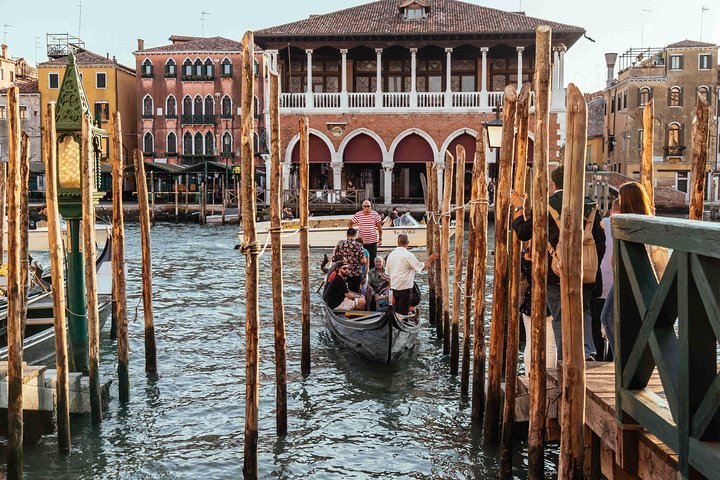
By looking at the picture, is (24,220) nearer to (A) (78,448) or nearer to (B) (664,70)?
(A) (78,448)

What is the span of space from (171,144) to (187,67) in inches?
117

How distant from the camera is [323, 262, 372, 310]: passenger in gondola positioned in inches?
332

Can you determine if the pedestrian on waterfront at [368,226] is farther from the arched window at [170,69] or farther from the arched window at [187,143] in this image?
the arched window at [170,69]

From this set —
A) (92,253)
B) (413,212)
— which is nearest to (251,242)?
(92,253)

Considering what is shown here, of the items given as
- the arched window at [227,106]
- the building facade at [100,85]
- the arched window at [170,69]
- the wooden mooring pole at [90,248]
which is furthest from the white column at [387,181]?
the wooden mooring pole at [90,248]

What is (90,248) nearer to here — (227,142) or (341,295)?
(341,295)

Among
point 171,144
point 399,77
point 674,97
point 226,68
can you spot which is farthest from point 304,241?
point 674,97

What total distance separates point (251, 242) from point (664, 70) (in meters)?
30.4

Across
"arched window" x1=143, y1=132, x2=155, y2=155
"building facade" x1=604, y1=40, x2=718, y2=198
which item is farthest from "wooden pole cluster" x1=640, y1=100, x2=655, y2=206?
"arched window" x1=143, y1=132, x2=155, y2=155

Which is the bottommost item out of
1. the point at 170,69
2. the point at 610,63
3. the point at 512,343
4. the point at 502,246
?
the point at 512,343

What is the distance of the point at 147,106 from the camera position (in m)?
33.5

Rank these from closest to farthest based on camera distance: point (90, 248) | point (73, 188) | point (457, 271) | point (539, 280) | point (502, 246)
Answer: point (539, 280), point (502, 246), point (90, 248), point (73, 188), point (457, 271)

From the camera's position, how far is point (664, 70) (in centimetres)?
3225

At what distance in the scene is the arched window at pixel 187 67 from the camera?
33.3m
